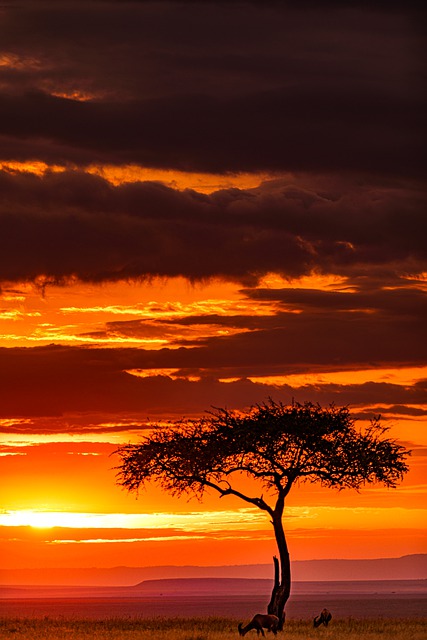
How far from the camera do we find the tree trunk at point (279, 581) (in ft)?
189

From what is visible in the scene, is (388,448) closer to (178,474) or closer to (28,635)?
(178,474)

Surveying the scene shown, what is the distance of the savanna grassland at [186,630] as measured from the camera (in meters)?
50.2

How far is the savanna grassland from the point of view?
50.2 metres

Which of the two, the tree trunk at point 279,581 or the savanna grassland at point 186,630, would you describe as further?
the tree trunk at point 279,581

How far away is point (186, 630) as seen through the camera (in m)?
54.9

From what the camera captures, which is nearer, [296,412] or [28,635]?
[28,635]

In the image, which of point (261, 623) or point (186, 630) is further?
point (186, 630)

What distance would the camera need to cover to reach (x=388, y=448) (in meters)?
64.5

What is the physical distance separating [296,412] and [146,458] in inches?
335

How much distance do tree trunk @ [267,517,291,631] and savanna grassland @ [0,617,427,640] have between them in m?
1.08

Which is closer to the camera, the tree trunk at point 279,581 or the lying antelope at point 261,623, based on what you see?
the lying antelope at point 261,623

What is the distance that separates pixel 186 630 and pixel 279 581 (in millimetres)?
6761

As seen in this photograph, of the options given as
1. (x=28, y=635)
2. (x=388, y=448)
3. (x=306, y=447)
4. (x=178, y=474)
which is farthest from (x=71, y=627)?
(x=388, y=448)

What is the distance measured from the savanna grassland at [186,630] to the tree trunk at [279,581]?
42.5 inches
